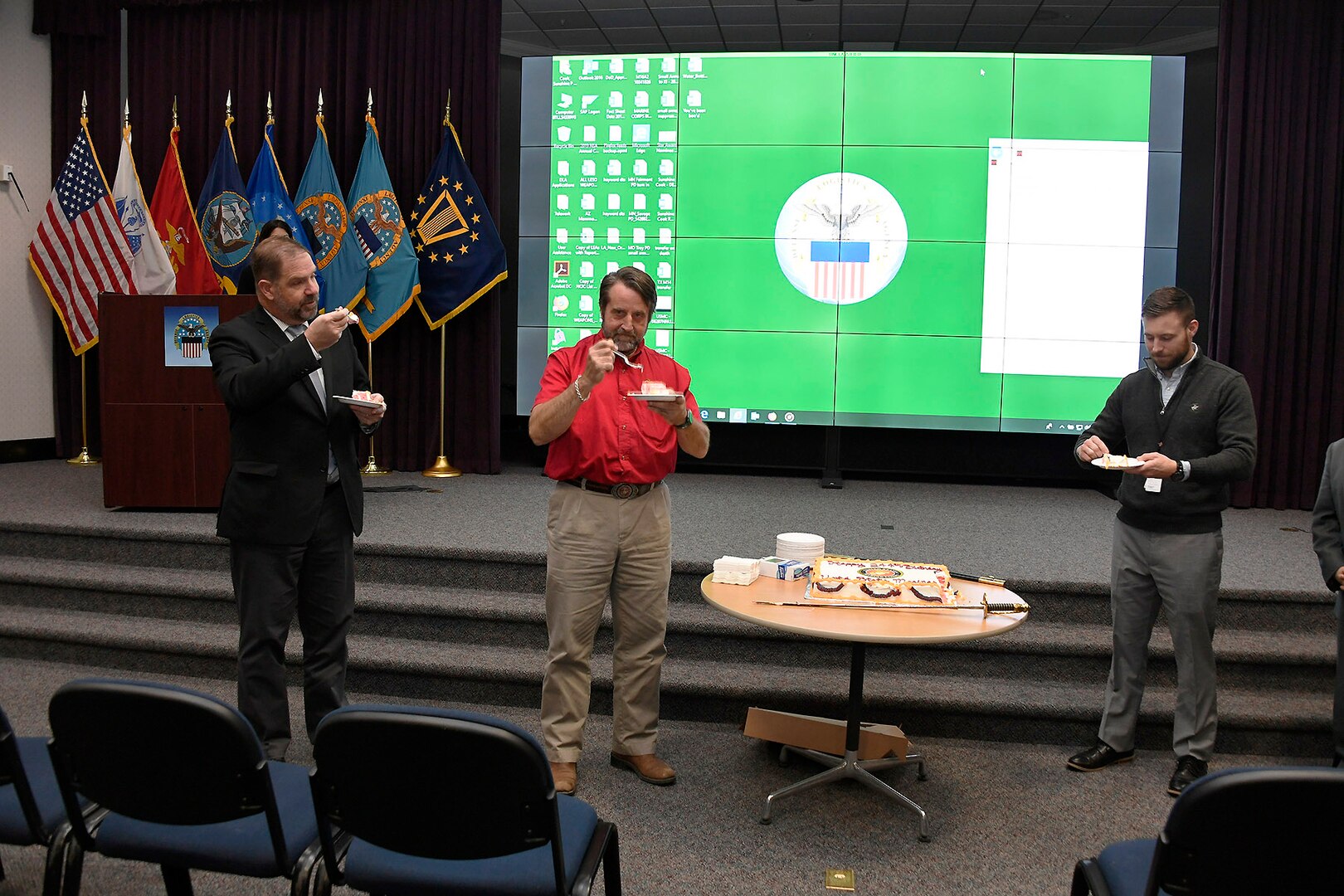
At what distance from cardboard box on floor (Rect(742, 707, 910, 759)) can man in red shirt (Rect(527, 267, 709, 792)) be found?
1.30 ft

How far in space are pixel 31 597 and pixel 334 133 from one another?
12.5 feet

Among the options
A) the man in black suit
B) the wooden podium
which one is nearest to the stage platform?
the wooden podium

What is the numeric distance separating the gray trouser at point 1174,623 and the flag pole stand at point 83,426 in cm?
672

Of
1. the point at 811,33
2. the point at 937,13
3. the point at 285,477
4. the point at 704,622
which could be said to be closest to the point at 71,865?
the point at 285,477

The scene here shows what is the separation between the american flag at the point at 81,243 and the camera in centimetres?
691

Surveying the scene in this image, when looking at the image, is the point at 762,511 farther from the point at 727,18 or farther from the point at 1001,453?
the point at 727,18

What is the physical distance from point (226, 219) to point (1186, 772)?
6.21m

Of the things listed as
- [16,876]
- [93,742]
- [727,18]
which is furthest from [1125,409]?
[727,18]

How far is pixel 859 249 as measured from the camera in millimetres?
6762

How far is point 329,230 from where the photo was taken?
6.76m

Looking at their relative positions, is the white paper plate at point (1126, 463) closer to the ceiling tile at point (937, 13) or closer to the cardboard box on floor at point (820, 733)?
the cardboard box on floor at point (820, 733)

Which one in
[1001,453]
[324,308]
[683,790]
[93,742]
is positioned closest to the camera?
[93,742]

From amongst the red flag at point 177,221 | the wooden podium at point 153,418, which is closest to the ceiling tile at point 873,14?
the red flag at point 177,221

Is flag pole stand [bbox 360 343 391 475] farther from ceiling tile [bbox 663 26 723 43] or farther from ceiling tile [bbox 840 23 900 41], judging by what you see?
ceiling tile [bbox 840 23 900 41]
